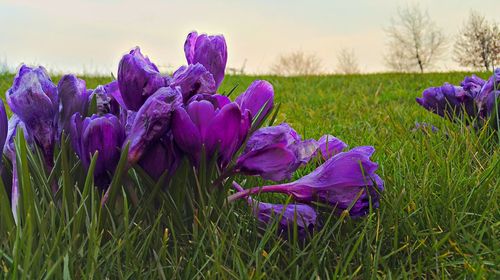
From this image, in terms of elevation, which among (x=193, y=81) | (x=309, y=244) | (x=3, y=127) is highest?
(x=193, y=81)

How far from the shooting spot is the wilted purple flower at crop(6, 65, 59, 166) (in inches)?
51.3

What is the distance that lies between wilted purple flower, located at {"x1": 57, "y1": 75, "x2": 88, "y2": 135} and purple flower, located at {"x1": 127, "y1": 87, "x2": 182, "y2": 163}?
21 cm

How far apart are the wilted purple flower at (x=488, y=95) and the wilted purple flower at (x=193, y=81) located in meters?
1.32

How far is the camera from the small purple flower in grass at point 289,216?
1.38 meters

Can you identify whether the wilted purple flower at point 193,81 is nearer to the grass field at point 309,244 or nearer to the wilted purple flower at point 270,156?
the wilted purple flower at point 270,156

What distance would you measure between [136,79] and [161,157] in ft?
0.58

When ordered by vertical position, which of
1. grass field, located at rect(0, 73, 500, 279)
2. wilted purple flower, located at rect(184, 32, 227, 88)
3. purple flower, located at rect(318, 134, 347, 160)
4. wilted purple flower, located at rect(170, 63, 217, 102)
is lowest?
grass field, located at rect(0, 73, 500, 279)

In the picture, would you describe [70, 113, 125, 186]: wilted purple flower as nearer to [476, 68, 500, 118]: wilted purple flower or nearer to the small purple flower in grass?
the small purple flower in grass

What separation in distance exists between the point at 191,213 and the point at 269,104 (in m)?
0.31

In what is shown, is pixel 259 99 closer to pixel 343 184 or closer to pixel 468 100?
pixel 343 184

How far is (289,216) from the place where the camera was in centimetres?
140

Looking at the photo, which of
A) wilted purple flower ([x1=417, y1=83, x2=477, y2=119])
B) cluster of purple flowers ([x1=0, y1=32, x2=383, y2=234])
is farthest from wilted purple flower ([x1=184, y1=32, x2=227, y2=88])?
wilted purple flower ([x1=417, y1=83, x2=477, y2=119])

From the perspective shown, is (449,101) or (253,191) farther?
(449,101)

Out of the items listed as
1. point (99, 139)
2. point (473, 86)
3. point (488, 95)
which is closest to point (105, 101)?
point (99, 139)
